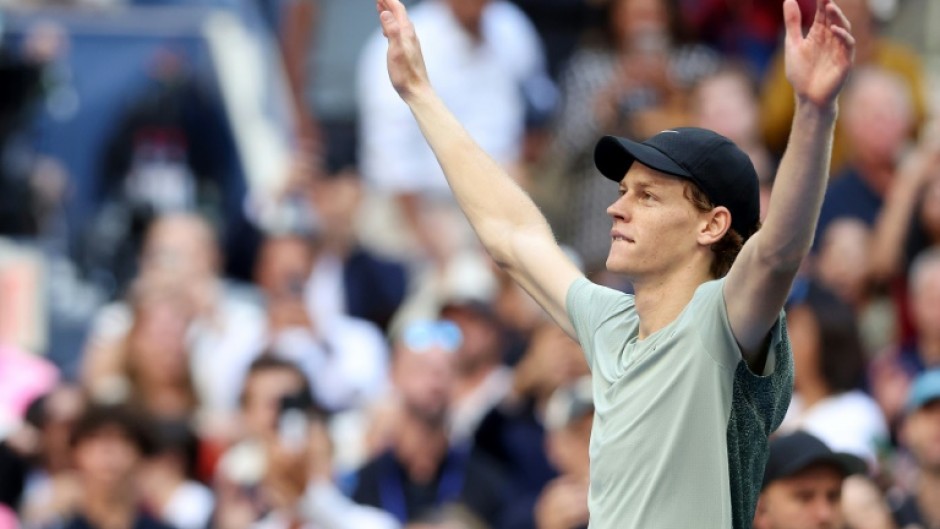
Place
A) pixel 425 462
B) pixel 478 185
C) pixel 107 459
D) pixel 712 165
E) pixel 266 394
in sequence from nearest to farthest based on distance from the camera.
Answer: pixel 712 165 → pixel 478 185 → pixel 425 462 → pixel 107 459 → pixel 266 394

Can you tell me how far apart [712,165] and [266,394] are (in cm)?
437

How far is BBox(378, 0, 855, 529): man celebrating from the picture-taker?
3.13m

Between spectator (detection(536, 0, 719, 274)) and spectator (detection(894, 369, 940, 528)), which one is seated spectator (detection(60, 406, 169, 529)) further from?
spectator (detection(894, 369, 940, 528))

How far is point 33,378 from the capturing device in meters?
8.73

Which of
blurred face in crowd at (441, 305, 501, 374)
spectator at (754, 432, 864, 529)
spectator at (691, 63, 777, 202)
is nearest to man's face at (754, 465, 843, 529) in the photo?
spectator at (754, 432, 864, 529)

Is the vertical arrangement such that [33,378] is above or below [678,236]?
below

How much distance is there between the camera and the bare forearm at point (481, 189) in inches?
163

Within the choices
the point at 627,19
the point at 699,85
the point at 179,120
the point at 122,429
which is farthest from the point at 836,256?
the point at 179,120

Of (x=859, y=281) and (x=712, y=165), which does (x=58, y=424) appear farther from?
(x=712, y=165)

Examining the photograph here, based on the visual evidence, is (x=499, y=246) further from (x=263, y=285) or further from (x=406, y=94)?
(x=263, y=285)

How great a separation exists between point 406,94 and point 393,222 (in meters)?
6.43

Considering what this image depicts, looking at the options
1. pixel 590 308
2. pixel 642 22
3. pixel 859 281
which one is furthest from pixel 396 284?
pixel 590 308

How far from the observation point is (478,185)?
4.19m

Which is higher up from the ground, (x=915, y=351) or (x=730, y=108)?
(x=730, y=108)
